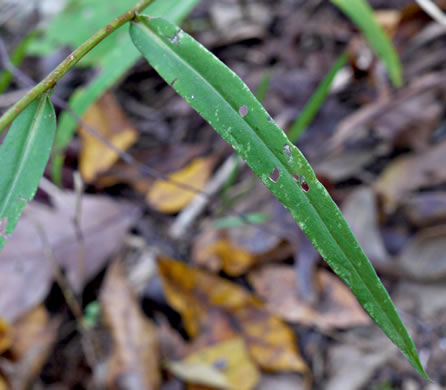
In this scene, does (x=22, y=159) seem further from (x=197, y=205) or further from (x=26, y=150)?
(x=197, y=205)

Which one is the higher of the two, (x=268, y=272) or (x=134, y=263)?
(x=134, y=263)

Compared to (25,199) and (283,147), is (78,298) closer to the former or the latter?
(25,199)

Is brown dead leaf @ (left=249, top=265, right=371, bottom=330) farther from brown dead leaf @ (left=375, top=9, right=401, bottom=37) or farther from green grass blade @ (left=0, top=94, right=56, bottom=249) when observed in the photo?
brown dead leaf @ (left=375, top=9, right=401, bottom=37)

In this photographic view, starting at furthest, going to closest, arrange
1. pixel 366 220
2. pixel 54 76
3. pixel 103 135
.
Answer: pixel 103 135
pixel 366 220
pixel 54 76

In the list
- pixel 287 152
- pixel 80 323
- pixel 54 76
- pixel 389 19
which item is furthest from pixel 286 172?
pixel 389 19

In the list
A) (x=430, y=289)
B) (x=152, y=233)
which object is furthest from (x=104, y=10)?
(x=430, y=289)

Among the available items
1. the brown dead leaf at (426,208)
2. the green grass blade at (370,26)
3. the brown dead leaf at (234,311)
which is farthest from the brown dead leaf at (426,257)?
the green grass blade at (370,26)

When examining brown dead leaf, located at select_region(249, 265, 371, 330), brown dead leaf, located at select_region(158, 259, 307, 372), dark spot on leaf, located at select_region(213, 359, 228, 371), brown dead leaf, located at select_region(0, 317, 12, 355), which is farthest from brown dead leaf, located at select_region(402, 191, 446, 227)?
brown dead leaf, located at select_region(0, 317, 12, 355)
